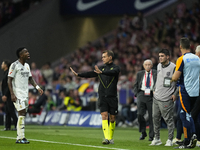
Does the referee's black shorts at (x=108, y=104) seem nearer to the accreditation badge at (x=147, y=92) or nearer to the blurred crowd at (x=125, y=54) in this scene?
the accreditation badge at (x=147, y=92)

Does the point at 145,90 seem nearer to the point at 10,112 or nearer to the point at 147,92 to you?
the point at 147,92

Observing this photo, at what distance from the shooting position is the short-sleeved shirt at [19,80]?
1073 cm

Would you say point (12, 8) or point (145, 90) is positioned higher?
point (12, 8)

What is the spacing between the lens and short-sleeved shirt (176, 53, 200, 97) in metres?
9.48

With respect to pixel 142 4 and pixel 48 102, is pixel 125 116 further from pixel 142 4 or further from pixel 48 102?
pixel 142 4

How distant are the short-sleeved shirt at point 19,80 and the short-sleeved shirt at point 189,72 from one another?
3761 mm

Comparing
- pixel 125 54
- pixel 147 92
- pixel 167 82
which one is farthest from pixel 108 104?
pixel 125 54

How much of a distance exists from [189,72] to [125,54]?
15484 mm

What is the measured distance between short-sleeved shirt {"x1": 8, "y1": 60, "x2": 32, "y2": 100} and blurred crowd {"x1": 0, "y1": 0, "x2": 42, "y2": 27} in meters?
19.3

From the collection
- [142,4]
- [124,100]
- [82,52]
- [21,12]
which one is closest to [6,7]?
[21,12]

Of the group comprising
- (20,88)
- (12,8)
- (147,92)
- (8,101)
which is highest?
(12,8)

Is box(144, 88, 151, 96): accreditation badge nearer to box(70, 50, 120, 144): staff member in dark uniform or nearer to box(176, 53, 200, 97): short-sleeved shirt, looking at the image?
box(70, 50, 120, 144): staff member in dark uniform

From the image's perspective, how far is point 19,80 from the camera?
10.8 m

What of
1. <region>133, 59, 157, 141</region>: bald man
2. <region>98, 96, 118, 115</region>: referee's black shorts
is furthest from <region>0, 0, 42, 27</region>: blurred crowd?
<region>98, 96, 118, 115</region>: referee's black shorts
